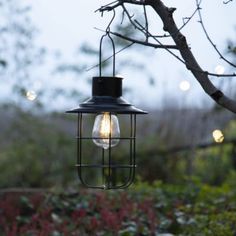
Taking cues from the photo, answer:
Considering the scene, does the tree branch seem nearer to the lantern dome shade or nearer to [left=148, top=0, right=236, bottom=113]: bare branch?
[left=148, top=0, right=236, bottom=113]: bare branch

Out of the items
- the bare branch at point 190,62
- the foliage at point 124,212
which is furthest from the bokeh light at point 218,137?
the bare branch at point 190,62

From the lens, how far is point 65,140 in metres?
11.1

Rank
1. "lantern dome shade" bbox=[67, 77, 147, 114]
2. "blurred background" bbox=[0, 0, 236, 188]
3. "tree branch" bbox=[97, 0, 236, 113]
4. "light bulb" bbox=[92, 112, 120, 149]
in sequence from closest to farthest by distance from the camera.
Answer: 1. "tree branch" bbox=[97, 0, 236, 113]
2. "lantern dome shade" bbox=[67, 77, 147, 114]
3. "light bulb" bbox=[92, 112, 120, 149]
4. "blurred background" bbox=[0, 0, 236, 188]

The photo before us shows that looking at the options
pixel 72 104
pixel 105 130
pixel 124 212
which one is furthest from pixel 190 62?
pixel 72 104

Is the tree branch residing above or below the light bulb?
above

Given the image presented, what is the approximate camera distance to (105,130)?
3615 millimetres

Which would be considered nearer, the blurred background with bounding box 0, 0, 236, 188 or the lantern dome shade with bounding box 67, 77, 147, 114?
the lantern dome shade with bounding box 67, 77, 147, 114

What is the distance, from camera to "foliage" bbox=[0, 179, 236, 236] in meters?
5.09

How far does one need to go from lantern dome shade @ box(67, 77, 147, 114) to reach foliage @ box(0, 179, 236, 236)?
160cm

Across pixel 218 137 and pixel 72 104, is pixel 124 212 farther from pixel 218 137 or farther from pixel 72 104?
pixel 72 104

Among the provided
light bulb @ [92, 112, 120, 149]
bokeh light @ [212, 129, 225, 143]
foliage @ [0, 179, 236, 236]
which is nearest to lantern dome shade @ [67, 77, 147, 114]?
light bulb @ [92, 112, 120, 149]

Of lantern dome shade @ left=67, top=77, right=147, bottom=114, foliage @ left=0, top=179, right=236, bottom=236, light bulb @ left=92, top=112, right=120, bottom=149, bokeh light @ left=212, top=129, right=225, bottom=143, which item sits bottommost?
foliage @ left=0, top=179, right=236, bottom=236

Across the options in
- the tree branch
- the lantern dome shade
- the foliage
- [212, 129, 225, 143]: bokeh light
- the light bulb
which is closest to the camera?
the tree branch

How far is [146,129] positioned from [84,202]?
18.5ft
